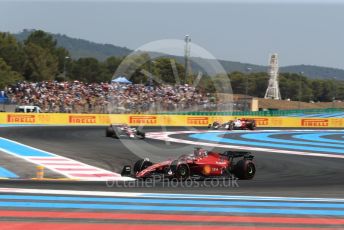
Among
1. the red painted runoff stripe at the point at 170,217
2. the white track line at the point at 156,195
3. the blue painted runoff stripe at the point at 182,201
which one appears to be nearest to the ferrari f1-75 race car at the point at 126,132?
the white track line at the point at 156,195

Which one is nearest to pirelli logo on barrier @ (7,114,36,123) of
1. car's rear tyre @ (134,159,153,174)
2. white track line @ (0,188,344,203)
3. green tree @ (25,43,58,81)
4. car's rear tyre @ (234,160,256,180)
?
car's rear tyre @ (134,159,153,174)

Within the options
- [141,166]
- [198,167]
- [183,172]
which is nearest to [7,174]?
[141,166]

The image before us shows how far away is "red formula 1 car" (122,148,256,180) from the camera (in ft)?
45.1

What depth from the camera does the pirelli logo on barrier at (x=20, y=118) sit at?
4181 cm

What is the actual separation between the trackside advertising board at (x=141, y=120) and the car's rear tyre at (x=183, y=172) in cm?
2610

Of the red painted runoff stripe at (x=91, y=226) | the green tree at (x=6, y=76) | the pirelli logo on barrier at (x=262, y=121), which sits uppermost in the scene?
the green tree at (x=6, y=76)

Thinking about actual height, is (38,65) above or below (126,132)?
above

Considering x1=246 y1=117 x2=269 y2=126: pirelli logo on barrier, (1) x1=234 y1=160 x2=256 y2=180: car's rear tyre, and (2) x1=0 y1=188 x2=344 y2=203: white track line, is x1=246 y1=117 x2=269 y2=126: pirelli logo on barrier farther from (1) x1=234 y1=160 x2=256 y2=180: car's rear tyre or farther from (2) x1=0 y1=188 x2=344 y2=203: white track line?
(2) x1=0 y1=188 x2=344 y2=203: white track line

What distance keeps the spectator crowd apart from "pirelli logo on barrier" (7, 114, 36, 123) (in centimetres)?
243

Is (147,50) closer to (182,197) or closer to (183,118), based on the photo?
(182,197)

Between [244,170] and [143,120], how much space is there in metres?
32.4

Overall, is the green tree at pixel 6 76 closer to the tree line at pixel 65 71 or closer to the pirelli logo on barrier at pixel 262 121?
the tree line at pixel 65 71

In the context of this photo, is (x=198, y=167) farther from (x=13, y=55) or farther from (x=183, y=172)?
(x=13, y=55)

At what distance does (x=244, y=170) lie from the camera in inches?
570
